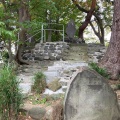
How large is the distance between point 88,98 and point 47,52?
5.75m

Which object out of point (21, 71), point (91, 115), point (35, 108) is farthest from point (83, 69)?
point (21, 71)

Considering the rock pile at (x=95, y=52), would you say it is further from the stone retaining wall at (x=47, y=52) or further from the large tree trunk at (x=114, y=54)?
the large tree trunk at (x=114, y=54)

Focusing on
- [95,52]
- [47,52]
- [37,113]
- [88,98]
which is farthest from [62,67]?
[88,98]

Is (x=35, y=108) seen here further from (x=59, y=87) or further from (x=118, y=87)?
(x=118, y=87)

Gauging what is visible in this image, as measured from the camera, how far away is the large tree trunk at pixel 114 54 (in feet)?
21.9

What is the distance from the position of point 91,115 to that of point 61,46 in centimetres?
616

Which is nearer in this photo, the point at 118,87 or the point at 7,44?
the point at 118,87

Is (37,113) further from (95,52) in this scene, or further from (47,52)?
(95,52)

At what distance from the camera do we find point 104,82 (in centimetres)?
387

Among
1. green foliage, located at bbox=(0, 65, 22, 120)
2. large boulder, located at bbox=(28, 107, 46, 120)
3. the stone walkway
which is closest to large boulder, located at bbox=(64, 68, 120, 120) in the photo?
large boulder, located at bbox=(28, 107, 46, 120)

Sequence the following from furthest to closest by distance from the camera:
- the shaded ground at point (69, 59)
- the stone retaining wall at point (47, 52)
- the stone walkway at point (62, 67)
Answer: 1. the stone retaining wall at point (47, 52)
2. the shaded ground at point (69, 59)
3. the stone walkway at point (62, 67)

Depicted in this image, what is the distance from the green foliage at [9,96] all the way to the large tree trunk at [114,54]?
3.52 meters

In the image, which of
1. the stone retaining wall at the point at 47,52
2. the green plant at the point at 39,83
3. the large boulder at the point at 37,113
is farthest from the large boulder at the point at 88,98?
the stone retaining wall at the point at 47,52

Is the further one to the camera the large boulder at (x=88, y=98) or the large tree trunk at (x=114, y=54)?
the large tree trunk at (x=114, y=54)
